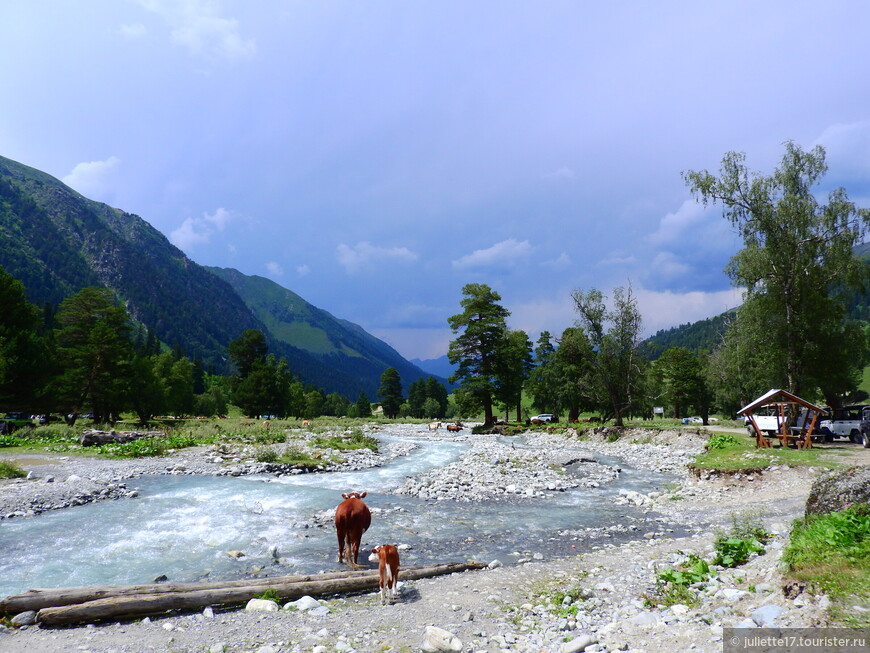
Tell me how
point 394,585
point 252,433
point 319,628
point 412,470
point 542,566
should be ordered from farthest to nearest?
point 252,433, point 412,470, point 542,566, point 394,585, point 319,628

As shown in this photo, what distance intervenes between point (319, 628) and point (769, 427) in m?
30.2

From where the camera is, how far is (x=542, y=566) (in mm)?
9734

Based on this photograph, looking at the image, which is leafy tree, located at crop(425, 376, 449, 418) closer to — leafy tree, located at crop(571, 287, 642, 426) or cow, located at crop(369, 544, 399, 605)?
leafy tree, located at crop(571, 287, 642, 426)

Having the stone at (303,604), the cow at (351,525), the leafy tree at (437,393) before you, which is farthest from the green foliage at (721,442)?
the leafy tree at (437,393)

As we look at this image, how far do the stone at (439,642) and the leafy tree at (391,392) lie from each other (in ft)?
329

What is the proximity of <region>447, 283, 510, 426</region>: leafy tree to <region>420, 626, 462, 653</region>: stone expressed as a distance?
46.5 meters

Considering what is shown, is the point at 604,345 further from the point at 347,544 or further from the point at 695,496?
the point at 347,544

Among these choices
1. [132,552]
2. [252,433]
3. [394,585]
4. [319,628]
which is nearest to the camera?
[319,628]

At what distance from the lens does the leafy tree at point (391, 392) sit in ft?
352

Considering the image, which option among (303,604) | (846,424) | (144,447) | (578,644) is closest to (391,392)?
(144,447)

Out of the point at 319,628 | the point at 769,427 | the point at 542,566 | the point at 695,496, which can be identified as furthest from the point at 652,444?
the point at 319,628

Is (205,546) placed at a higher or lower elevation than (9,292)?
lower

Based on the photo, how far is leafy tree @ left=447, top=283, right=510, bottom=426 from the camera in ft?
173

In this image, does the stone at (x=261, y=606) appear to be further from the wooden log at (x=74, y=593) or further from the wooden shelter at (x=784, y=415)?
the wooden shelter at (x=784, y=415)
